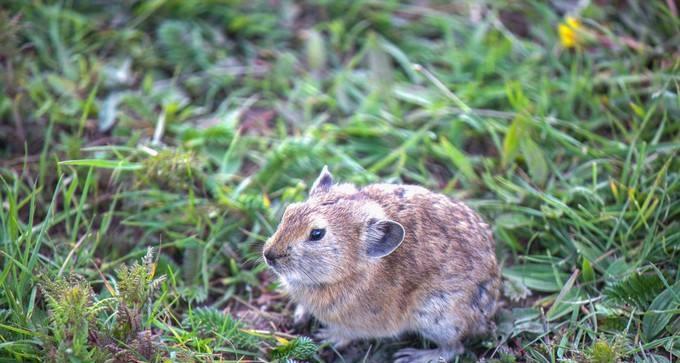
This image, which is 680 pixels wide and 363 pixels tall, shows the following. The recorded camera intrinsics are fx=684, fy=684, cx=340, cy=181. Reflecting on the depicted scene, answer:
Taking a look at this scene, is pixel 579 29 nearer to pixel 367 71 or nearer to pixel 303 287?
pixel 367 71

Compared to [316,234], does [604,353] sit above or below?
below

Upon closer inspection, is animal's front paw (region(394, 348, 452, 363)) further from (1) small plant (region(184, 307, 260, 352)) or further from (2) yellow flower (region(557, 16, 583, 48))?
(2) yellow flower (region(557, 16, 583, 48))

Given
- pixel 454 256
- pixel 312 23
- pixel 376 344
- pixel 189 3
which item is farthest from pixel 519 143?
pixel 189 3

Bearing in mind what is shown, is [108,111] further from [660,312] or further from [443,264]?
[660,312]

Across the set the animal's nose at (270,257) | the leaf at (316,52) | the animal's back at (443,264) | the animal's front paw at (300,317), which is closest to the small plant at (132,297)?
the animal's nose at (270,257)

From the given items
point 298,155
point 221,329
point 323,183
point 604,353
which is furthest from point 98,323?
point 604,353
